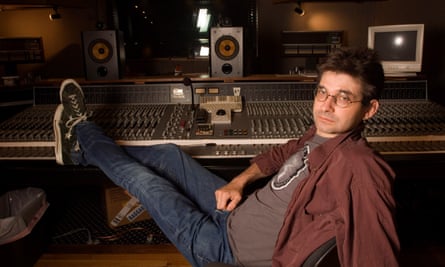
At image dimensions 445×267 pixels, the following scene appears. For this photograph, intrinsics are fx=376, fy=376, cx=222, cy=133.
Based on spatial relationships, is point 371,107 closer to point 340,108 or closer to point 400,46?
point 340,108

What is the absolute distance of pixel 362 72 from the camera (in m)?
1.11

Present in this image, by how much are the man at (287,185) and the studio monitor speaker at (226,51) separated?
A: 0.76 m

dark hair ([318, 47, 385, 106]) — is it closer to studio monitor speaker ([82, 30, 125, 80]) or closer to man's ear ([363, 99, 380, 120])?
man's ear ([363, 99, 380, 120])

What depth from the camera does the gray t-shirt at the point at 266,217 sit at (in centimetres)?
125

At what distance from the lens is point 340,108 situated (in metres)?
1.13

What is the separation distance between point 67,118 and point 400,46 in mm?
1883

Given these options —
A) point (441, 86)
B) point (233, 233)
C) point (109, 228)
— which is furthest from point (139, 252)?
point (441, 86)

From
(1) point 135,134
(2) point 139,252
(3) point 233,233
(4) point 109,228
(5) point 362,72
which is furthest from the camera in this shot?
(4) point 109,228

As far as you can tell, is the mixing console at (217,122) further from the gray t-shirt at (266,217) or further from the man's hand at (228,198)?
the gray t-shirt at (266,217)

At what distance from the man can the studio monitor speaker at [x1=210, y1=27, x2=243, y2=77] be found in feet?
2.48

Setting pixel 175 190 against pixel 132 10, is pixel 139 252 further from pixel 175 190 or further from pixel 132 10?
pixel 132 10

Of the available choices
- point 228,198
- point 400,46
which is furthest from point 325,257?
point 400,46

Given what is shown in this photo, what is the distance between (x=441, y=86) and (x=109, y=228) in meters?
2.43

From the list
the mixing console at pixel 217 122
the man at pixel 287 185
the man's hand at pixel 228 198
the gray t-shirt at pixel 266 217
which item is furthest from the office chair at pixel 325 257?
the mixing console at pixel 217 122
